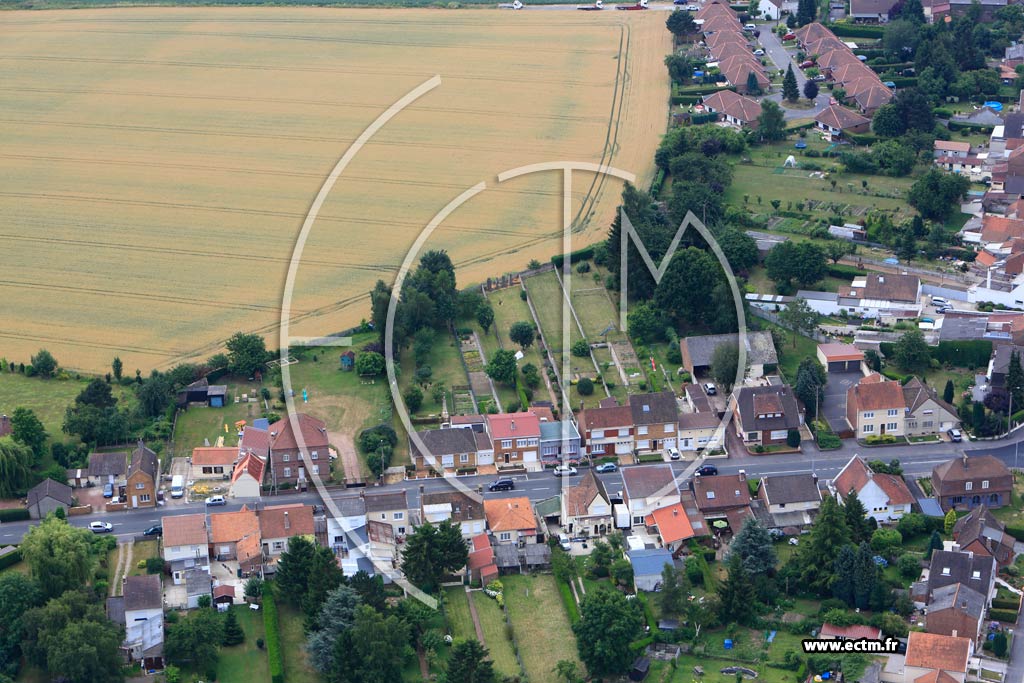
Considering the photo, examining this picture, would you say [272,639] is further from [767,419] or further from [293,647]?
[767,419]

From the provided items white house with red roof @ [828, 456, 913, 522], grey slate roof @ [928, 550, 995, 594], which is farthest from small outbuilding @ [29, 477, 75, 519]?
grey slate roof @ [928, 550, 995, 594]

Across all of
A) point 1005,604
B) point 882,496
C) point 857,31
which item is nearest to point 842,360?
point 882,496

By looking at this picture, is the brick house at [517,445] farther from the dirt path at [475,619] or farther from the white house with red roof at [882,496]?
the white house with red roof at [882,496]

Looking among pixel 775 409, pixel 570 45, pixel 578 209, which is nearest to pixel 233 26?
pixel 570 45

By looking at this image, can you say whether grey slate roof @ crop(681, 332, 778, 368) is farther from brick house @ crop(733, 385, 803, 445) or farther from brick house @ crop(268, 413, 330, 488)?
brick house @ crop(268, 413, 330, 488)

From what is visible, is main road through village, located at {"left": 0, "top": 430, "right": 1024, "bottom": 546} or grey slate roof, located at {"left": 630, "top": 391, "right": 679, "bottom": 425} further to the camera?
grey slate roof, located at {"left": 630, "top": 391, "right": 679, "bottom": 425}

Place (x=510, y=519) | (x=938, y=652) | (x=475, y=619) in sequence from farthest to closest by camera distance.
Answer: (x=510, y=519)
(x=475, y=619)
(x=938, y=652)
